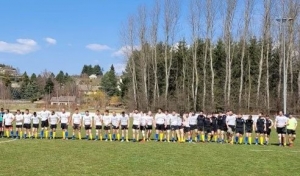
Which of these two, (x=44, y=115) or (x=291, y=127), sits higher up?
Answer: (x=44, y=115)

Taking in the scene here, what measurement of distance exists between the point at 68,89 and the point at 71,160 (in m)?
98.2

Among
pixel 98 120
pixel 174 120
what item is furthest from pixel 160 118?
pixel 98 120

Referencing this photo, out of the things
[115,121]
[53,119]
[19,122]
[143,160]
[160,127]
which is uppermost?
[53,119]

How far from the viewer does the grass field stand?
13.5 meters

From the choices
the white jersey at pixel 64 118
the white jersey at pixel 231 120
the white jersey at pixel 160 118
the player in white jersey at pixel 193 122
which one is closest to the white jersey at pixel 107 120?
the white jersey at pixel 64 118

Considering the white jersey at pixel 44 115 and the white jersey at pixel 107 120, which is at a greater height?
the white jersey at pixel 44 115

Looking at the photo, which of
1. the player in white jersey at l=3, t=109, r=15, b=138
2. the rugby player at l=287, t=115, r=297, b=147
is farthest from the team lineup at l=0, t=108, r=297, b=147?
the rugby player at l=287, t=115, r=297, b=147

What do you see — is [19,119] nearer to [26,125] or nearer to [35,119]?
[26,125]

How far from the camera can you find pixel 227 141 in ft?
81.3

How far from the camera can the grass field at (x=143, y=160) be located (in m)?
13.5

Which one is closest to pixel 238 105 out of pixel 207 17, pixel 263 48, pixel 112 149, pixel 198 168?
pixel 263 48

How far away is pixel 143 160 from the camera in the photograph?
52.4ft

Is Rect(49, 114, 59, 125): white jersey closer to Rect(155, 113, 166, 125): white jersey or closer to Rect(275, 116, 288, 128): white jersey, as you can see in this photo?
Rect(155, 113, 166, 125): white jersey

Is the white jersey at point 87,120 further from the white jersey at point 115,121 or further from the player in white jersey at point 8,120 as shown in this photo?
the player in white jersey at point 8,120
